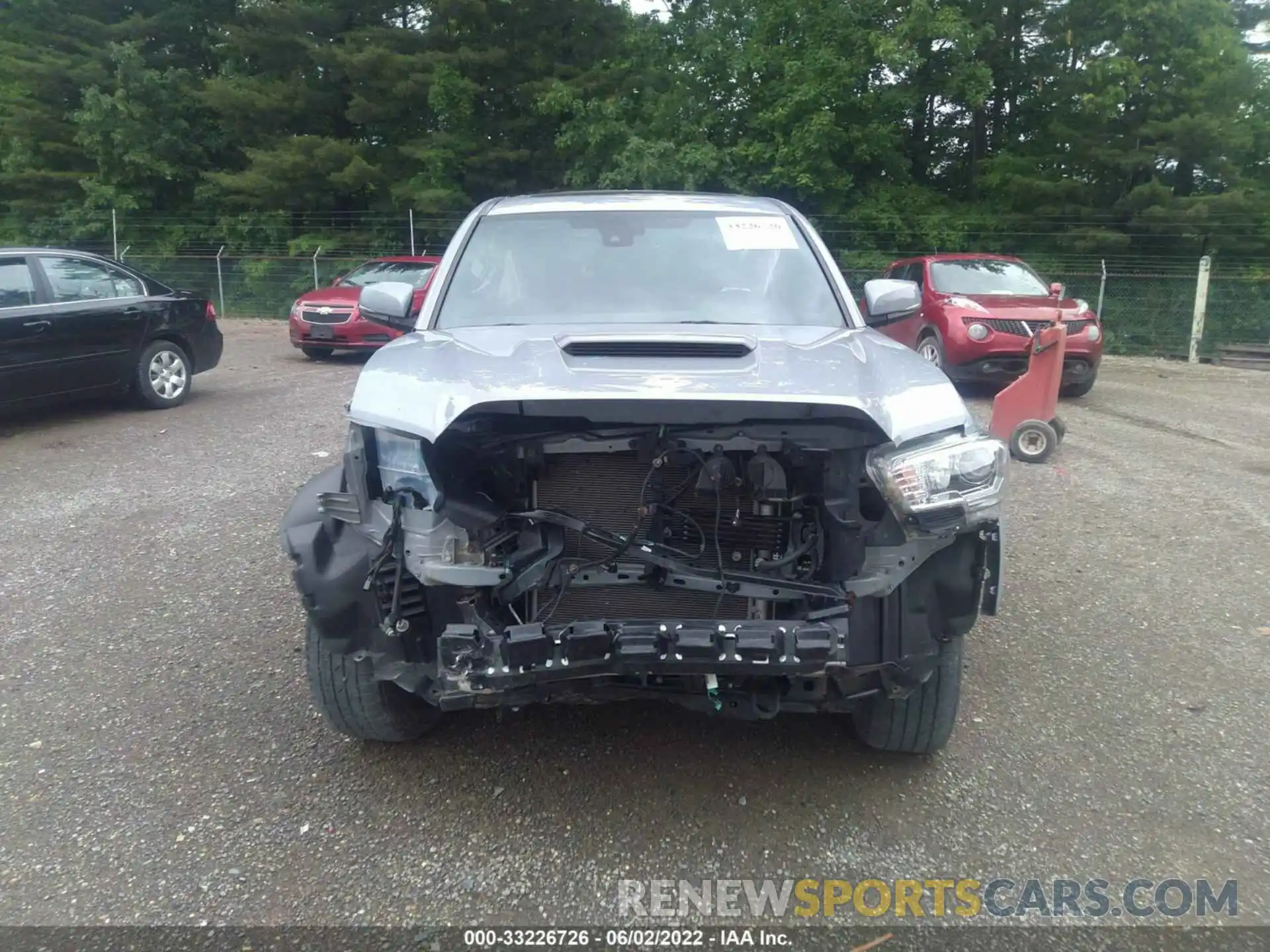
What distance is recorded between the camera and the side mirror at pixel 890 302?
162 inches

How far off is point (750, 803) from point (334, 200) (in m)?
24.3

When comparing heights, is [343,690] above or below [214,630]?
above

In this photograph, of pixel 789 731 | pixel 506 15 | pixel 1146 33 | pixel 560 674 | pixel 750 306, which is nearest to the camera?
pixel 560 674

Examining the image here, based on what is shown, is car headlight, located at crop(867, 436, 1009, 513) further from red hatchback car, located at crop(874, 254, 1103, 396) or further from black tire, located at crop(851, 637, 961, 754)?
red hatchback car, located at crop(874, 254, 1103, 396)

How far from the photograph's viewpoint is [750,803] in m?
3.00

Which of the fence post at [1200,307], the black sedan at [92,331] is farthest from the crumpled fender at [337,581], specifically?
the fence post at [1200,307]

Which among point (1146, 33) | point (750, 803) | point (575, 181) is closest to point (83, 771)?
point (750, 803)

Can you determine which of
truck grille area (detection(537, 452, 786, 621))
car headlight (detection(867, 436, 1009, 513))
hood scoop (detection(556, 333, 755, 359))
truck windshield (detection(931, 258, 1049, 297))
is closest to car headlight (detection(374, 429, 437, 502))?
truck grille area (detection(537, 452, 786, 621))

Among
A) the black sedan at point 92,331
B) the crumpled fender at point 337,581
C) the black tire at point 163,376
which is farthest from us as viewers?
the black tire at point 163,376

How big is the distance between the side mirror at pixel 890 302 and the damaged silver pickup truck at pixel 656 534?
1168 millimetres

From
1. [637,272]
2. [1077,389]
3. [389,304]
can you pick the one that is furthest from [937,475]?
[1077,389]

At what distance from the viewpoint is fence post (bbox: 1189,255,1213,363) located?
16.6 m

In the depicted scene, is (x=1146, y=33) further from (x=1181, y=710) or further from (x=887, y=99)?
(x=1181, y=710)

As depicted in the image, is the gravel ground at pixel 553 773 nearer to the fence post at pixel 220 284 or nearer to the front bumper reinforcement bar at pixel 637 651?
the front bumper reinforcement bar at pixel 637 651
